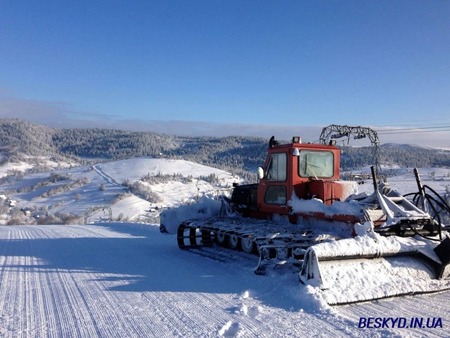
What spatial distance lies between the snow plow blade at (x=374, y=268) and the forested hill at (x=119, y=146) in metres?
84.0

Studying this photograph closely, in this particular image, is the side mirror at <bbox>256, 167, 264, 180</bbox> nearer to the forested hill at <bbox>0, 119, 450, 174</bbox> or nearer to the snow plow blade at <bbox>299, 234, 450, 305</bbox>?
the snow plow blade at <bbox>299, 234, 450, 305</bbox>

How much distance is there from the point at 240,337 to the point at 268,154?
5366mm

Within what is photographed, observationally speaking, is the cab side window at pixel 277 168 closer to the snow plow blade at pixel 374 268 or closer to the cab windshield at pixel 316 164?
the cab windshield at pixel 316 164

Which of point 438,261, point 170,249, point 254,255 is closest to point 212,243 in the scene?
point 170,249

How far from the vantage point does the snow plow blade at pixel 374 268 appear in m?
5.53

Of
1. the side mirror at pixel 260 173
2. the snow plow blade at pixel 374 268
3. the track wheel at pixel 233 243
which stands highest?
the side mirror at pixel 260 173

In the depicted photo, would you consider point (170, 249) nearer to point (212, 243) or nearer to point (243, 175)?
point (212, 243)

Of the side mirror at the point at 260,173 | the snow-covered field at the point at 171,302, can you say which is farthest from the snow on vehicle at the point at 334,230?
the snow-covered field at the point at 171,302

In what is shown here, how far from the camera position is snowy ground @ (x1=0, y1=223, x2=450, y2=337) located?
4480 millimetres

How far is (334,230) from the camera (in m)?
7.16

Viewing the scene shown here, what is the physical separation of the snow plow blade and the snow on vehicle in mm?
14

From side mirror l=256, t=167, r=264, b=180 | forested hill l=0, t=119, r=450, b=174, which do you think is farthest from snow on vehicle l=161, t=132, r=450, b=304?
forested hill l=0, t=119, r=450, b=174

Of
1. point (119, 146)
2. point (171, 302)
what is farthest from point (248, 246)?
point (119, 146)

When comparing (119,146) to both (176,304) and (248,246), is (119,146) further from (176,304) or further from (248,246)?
(176,304)
